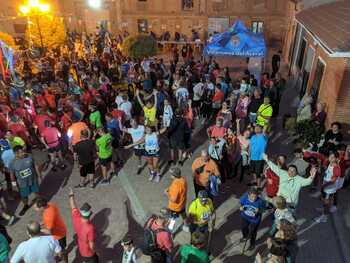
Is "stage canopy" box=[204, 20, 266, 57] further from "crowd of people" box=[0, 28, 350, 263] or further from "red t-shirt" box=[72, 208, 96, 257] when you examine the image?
"red t-shirt" box=[72, 208, 96, 257]

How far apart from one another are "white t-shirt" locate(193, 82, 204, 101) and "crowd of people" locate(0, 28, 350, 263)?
0.12 ft

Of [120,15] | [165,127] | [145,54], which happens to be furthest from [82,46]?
[165,127]

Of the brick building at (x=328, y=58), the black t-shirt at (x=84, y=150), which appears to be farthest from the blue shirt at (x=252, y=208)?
the brick building at (x=328, y=58)

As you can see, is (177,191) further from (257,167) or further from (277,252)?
(257,167)

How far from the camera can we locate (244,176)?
31.8ft

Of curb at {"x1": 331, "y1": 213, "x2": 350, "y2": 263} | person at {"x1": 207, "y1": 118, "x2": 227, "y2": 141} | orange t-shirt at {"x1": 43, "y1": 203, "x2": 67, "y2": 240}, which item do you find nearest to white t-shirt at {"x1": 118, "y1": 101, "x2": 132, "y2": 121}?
person at {"x1": 207, "y1": 118, "x2": 227, "y2": 141}

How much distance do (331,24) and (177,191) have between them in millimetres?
8391

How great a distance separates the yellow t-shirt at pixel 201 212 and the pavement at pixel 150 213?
3.64 feet

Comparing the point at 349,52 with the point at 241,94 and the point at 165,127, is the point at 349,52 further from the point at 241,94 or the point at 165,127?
the point at 165,127

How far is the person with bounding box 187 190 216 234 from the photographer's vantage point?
632cm

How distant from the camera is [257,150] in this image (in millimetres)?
8430

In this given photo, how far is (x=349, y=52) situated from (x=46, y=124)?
25.7 ft

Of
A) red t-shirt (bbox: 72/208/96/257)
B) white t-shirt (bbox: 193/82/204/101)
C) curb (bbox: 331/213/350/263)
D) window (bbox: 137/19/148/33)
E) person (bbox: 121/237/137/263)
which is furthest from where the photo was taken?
window (bbox: 137/19/148/33)

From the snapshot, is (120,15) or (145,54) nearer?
(145,54)
